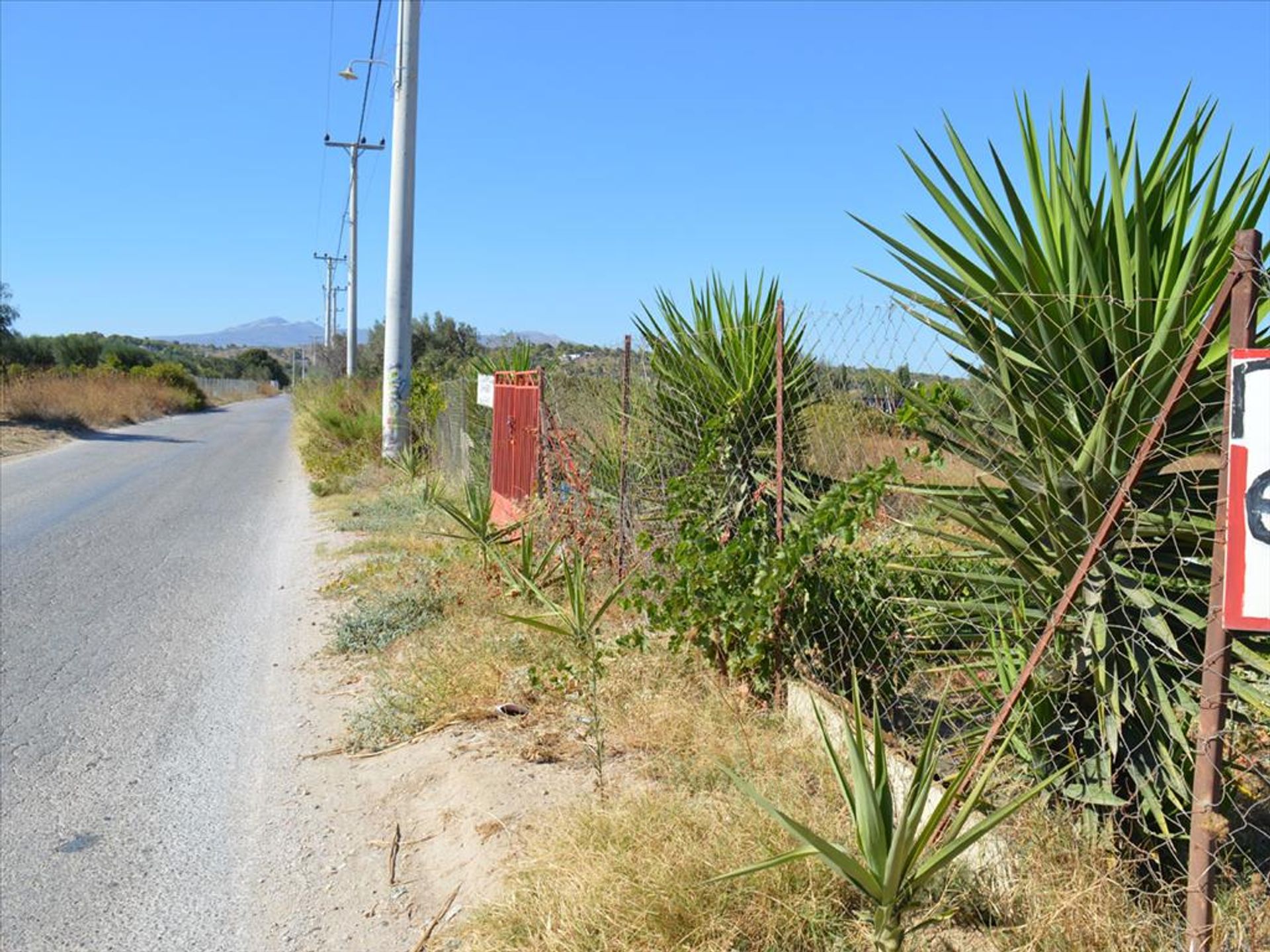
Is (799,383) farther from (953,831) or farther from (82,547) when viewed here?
(82,547)

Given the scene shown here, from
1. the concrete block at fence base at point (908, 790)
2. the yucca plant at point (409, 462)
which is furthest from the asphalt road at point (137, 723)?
the concrete block at fence base at point (908, 790)

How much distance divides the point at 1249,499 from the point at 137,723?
18.3 feet

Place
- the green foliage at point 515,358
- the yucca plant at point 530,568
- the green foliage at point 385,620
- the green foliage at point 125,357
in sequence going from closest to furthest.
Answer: the yucca plant at point 530,568
the green foliage at point 385,620
the green foliage at point 515,358
the green foliage at point 125,357

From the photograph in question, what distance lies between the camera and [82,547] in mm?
11367

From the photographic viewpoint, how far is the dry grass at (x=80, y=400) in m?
30.6

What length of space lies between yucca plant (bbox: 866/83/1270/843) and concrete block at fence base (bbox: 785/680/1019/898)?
37cm

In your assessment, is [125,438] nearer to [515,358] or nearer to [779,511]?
[515,358]

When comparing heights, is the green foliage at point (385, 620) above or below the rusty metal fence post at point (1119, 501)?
below

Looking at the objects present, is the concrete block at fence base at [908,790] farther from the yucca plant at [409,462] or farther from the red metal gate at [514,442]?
the yucca plant at [409,462]

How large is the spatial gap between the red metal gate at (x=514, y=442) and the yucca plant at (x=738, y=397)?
2922mm

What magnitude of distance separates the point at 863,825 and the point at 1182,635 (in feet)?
3.95

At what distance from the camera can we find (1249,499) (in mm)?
2557

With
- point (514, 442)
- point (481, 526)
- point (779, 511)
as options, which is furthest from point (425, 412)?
point (779, 511)

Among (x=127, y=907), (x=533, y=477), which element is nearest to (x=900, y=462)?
(x=127, y=907)
